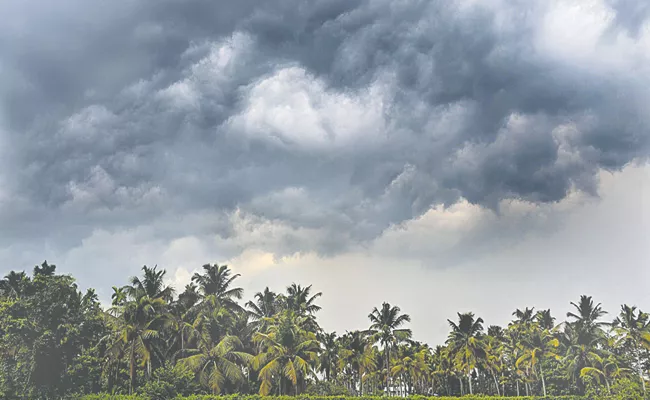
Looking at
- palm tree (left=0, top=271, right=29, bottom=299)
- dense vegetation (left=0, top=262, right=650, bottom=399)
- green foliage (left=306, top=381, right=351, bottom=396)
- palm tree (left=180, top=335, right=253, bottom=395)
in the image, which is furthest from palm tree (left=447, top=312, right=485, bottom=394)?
palm tree (left=0, top=271, right=29, bottom=299)

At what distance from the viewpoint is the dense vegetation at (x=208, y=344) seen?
38438mm

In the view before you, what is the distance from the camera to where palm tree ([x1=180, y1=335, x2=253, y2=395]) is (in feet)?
138

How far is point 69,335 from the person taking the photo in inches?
1571

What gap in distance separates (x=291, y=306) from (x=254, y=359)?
15.8 meters

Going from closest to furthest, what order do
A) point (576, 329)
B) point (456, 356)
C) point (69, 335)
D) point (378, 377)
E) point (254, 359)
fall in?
point (69, 335) → point (254, 359) → point (576, 329) → point (456, 356) → point (378, 377)

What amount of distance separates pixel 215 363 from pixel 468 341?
112 feet

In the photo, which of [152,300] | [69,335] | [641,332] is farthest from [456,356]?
[69,335]

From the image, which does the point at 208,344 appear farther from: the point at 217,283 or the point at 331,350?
the point at 331,350

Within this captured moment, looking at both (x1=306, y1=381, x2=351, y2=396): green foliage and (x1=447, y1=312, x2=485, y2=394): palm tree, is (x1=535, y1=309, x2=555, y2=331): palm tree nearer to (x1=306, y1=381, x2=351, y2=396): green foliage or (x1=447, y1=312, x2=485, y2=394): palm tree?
(x1=447, y1=312, x2=485, y2=394): palm tree

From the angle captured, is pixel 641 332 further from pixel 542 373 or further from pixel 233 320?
pixel 233 320

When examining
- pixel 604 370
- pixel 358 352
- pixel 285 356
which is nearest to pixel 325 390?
pixel 285 356

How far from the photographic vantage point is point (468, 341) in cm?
6469

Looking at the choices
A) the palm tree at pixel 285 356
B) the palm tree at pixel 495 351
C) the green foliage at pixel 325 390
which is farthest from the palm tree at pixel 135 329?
the palm tree at pixel 495 351

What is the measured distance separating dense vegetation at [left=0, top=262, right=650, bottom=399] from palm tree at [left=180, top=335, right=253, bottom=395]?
0.29ft
